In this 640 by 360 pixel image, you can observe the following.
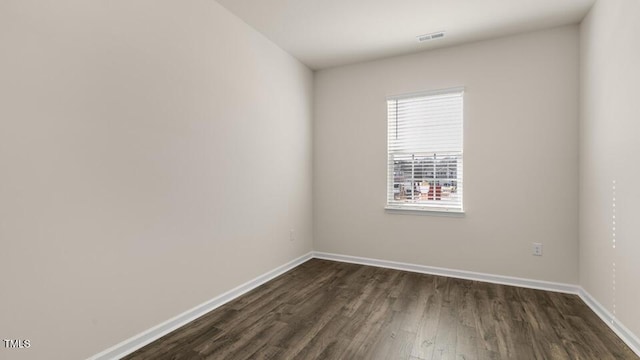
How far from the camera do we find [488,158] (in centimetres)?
338

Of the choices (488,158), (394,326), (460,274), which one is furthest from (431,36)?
(394,326)

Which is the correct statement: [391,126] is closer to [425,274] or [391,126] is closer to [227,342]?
[425,274]

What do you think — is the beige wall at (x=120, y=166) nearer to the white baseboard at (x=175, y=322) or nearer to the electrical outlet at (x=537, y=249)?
the white baseboard at (x=175, y=322)

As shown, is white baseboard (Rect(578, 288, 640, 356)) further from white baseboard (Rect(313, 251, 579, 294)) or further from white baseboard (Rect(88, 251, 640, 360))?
white baseboard (Rect(313, 251, 579, 294))

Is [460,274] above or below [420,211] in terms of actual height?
below

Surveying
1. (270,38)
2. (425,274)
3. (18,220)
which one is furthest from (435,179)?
(18,220)

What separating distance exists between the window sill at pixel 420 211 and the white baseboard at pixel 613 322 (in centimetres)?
129

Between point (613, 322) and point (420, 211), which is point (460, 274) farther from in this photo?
point (613, 322)

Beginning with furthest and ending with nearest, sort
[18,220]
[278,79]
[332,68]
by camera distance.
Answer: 1. [332,68]
2. [278,79]
3. [18,220]

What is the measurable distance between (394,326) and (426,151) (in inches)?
84.3

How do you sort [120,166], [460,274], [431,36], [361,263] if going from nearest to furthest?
[120,166], [431,36], [460,274], [361,263]

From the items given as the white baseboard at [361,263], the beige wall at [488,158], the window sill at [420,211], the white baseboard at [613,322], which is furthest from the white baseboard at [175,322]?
the white baseboard at [613,322]

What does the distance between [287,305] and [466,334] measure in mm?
1496

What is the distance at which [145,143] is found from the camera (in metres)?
2.13
